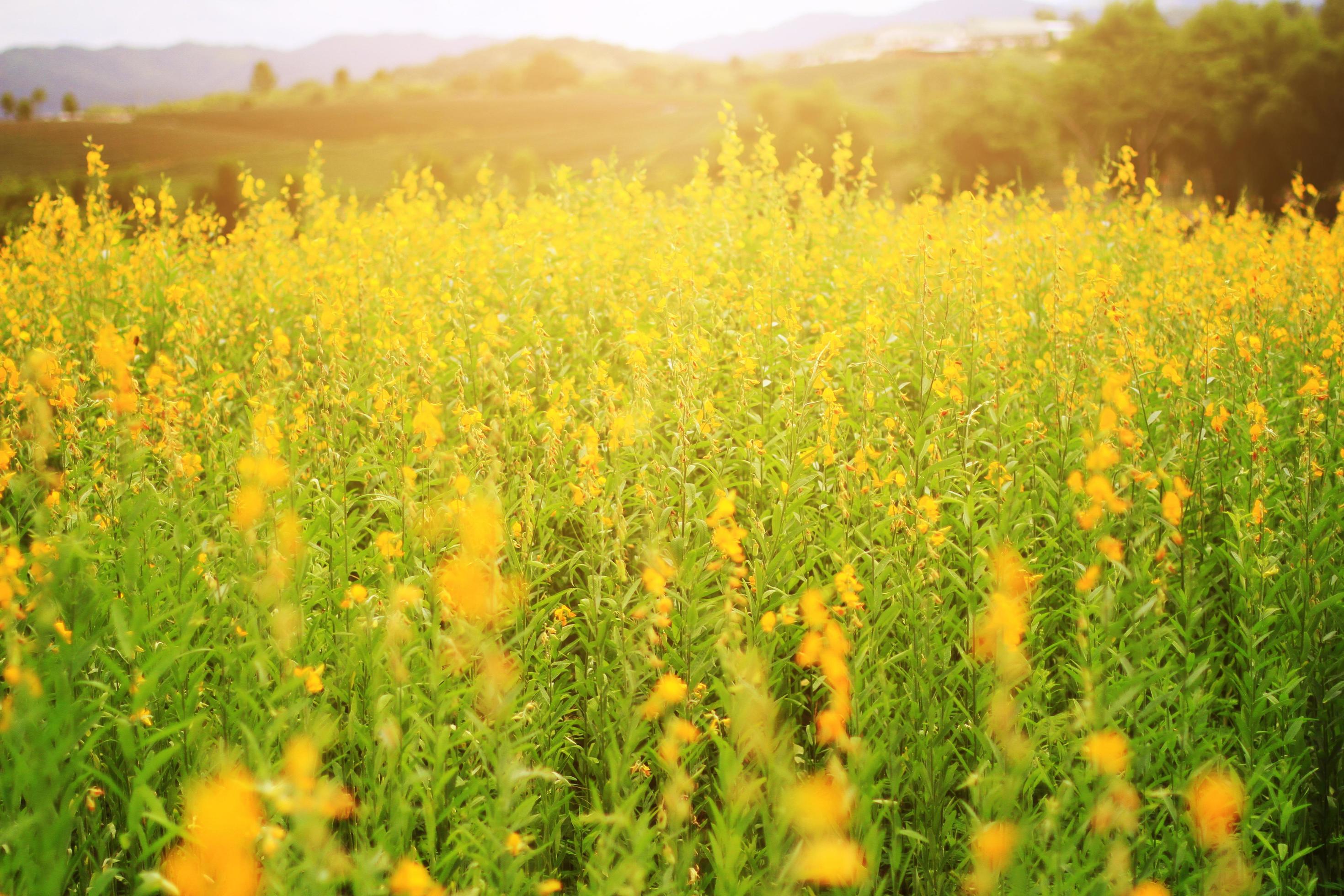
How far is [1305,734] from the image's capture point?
104 inches

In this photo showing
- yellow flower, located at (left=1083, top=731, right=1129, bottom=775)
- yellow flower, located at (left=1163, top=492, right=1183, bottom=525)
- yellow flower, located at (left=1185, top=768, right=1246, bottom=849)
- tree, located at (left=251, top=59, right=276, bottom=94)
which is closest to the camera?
yellow flower, located at (left=1083, top=731, right=1129, bottom=775)

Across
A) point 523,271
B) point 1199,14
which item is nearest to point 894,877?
point 523,271

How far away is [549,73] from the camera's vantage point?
251 feet

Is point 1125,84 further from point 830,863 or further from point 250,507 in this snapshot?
point 830,863

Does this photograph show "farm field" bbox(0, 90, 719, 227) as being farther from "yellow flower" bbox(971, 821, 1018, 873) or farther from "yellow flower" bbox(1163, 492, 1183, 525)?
"yellow flower" bbox(971, 821, 1018, 873)

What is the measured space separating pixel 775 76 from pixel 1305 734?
→ 264 feet

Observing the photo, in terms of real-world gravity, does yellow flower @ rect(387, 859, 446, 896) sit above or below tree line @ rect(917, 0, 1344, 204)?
Answer: below

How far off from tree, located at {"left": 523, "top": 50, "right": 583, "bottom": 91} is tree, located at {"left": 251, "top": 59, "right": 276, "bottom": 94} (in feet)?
72.0

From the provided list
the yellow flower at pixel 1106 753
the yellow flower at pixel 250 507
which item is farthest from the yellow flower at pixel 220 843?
the yellow flower at pixel 1106 753

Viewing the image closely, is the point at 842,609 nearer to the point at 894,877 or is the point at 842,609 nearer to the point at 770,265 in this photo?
the point at 894,877

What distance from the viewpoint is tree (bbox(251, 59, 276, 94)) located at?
46612 mm

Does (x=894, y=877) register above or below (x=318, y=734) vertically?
below

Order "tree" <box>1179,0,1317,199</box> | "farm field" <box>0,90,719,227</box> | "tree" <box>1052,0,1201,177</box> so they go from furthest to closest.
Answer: "tree" <box>1052,0,1201,177</box> < "tree" <box>1179,0,1317,199</box> < "farm field" <box>0,90,719,227</box>

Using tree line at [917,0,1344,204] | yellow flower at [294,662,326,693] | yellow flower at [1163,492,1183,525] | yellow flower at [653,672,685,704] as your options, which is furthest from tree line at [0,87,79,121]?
tree line at [917,0,1344,204]
